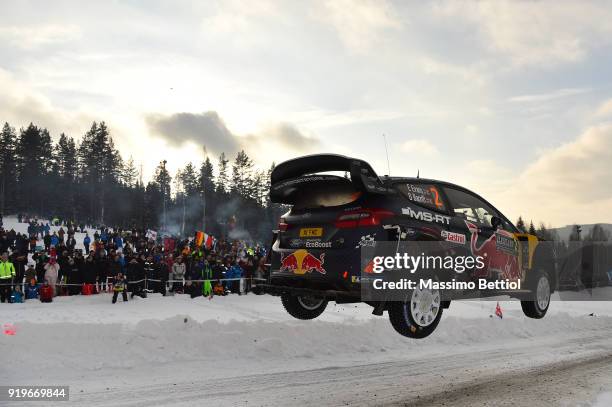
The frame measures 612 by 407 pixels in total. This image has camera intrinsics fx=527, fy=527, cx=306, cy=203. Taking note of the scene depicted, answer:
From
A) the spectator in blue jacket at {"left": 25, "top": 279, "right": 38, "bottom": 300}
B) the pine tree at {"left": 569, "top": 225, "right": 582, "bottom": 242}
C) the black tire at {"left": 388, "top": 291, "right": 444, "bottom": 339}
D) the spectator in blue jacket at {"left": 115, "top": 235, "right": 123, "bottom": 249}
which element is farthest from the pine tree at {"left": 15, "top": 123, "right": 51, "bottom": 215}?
the black tire at {"left": 388, "top": 291, "right": 444, "bottom": 339}

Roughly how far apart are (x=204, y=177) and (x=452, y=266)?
272ft

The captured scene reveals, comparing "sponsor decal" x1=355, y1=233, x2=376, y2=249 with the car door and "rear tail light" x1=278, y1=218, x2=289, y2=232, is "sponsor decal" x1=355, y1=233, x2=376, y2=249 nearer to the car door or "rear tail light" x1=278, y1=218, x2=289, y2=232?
the car door

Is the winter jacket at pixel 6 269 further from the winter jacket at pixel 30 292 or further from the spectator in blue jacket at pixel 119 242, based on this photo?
the spectator in blue jacket at pixel 119 242

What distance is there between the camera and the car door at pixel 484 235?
20.8 ft

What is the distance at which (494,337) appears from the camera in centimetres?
1081

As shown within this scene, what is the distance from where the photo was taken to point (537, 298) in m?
7.20

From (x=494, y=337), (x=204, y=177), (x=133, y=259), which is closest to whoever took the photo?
(x=494, y=337)

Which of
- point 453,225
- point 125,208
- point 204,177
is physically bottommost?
point 453,225

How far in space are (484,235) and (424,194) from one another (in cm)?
103

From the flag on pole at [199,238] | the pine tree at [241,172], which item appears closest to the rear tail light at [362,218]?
the flag on pole at [199,238]

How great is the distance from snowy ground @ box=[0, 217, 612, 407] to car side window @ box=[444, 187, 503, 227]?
2.01 meters

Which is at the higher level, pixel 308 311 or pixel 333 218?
pixel 333 218

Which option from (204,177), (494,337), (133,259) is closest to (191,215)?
(204,177)

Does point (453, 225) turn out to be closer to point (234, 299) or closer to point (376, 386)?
point (376, 386)
